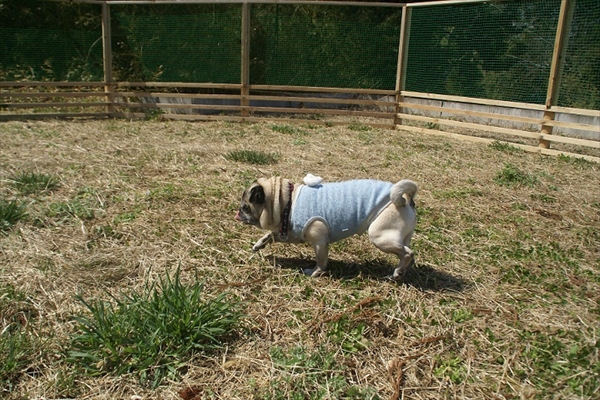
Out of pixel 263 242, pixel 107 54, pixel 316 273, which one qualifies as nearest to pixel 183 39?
pixel 107 54

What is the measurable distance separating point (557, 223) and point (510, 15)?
6.41 m

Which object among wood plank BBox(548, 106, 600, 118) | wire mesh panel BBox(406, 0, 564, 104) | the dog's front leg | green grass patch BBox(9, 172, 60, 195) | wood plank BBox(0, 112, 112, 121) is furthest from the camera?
wood plank BBox(0, 112, 112, 121)

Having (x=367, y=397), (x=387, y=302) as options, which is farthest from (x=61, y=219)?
(x=367, y=397)

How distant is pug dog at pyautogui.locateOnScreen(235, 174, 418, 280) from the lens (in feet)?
11.0

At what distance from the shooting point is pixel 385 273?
3.73 metres

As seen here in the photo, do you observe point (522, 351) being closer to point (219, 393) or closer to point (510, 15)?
point (219, 393)

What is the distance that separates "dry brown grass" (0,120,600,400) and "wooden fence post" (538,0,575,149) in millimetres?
2838

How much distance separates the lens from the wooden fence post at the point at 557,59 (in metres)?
8.81

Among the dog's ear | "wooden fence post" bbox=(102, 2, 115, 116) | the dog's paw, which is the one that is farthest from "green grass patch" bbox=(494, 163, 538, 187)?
"wooden fence post" bbox=(102, 2, 115, 116)

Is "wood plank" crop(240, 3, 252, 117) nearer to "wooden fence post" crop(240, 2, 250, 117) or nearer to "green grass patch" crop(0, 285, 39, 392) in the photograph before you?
"wooden fence post" crop(240, 2, 250, 117)

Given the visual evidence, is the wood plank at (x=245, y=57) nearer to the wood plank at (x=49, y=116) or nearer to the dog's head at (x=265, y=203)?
the wood plank at (x=49, y=116)

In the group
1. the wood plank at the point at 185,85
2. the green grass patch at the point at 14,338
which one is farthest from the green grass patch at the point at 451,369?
the wood plank at the point at 185,85

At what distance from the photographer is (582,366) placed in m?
2.59

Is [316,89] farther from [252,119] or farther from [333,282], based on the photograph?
[333,282]
